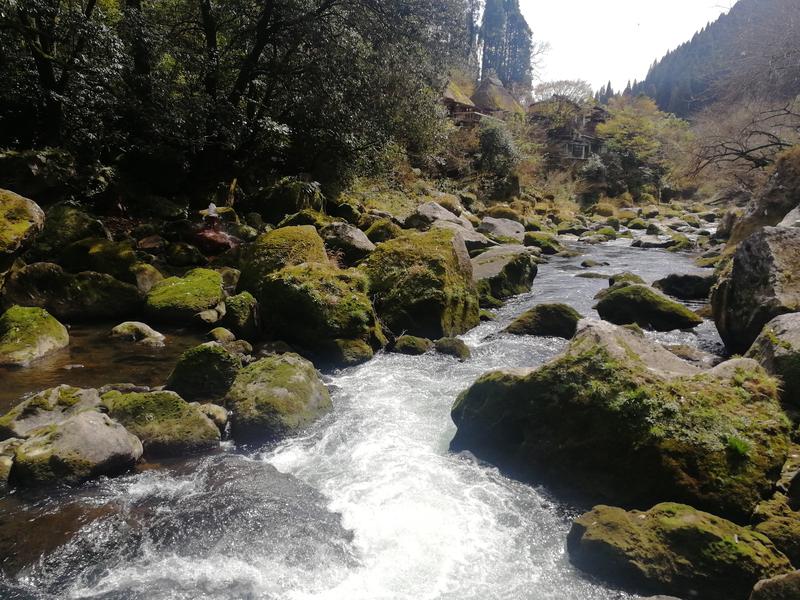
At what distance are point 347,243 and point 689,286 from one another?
30.0ft

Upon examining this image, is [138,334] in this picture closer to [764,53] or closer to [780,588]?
[780,588]

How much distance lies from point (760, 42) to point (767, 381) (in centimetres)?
1644

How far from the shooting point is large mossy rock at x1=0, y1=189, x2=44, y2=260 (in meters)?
8.74

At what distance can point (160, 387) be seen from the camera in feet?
23.3

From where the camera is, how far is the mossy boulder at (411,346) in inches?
366

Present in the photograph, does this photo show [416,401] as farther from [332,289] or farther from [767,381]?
[767,381]

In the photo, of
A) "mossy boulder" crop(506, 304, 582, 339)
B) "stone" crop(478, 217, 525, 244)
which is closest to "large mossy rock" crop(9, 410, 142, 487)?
"mossy boulder" crop(506, 304, 582, 339)

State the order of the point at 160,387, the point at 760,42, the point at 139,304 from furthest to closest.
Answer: the point at 760,42 < the point at 139,304 < the point at 160,387

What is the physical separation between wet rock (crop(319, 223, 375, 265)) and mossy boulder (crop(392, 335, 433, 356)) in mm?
3333

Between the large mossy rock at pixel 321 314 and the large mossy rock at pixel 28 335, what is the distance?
328 cm

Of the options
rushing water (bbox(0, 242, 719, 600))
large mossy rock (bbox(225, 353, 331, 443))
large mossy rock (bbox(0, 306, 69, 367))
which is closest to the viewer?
rushing water (bbox(0, 242, 719, 600))

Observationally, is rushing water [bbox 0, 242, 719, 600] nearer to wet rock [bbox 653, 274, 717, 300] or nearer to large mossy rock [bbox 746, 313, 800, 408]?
large mossy rock [bbox 746, 313, 800, 408]

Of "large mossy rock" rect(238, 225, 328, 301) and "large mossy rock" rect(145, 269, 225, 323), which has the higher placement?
"large mossy rock" rect(238, 225, 328, 301)

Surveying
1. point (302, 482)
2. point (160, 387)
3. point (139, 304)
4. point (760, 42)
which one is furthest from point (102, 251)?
point (760, 42)
